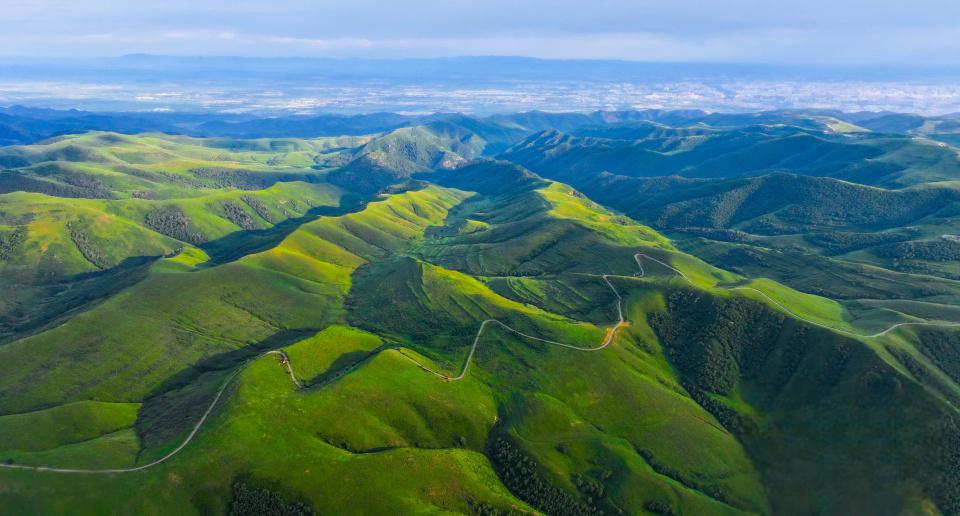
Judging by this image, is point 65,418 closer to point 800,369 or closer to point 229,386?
point 229,386

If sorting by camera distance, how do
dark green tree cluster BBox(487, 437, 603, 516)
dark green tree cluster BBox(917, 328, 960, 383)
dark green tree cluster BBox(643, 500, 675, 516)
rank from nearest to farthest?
dark green tree cluster BBox(487, 437, 603, 516) → dark green tree cluster BBox(643, 500, 675, 516) → dark green tree cluster BBox(917, 328, 960, 383)

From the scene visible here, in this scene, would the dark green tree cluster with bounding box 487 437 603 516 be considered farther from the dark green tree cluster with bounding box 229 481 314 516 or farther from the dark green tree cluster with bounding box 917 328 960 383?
the dark green tree cluster with bounding box 917 328 960 383

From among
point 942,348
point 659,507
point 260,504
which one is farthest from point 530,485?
point 942,348

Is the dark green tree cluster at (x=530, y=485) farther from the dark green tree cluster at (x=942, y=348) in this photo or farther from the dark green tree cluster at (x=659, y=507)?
the dark green tree cluster at (x=942, y=348)

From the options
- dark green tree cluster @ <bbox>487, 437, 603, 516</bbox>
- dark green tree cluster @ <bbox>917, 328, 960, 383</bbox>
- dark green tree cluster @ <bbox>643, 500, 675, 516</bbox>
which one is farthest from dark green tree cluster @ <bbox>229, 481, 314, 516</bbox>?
dark green tree cluster @ <bbox>917, 328, 960, 383</bbox>

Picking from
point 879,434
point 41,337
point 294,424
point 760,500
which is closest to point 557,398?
point 760,500

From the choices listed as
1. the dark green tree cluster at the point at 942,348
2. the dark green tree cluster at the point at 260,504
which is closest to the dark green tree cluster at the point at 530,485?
the dark green tree cluster at the point at 260,504
